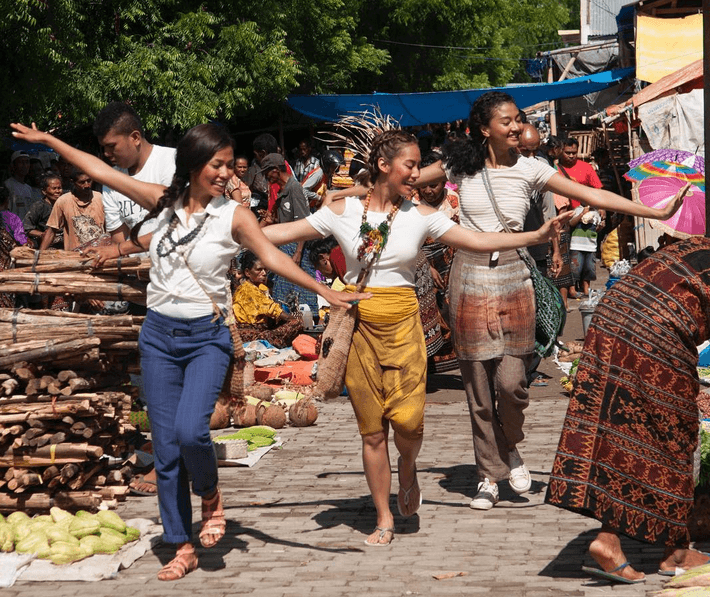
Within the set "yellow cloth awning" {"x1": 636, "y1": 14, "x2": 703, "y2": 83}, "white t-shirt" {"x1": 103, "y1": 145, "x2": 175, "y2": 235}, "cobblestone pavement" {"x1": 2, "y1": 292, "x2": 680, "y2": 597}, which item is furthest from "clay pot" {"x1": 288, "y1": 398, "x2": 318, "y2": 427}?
"yellow cloth awning" {"x1": 636, "y1": 14, "x2": 703, "y2": 83}

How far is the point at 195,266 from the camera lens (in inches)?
215

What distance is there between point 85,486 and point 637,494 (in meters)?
3.37

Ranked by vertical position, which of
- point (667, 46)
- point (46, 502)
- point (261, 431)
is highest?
point (667, 46)

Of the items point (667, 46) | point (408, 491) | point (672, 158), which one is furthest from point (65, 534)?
point (667, 46)

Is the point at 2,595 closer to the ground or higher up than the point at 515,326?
closer to the ground

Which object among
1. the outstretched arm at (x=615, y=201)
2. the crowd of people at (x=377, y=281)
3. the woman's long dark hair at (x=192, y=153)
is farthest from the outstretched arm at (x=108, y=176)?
the outstretched arm at (x=615, y=201)

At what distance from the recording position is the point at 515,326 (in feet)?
21.6

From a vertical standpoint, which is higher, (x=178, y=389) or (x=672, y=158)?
(x=672, y=158)

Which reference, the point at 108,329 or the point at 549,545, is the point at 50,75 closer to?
the point at 108,329

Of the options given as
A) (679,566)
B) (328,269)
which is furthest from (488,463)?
(328,269)

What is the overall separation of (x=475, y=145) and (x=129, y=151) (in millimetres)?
2065

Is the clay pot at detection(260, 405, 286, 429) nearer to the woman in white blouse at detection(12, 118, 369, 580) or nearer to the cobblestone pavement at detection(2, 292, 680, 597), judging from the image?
the cobblestone pavement at detection(2, 292, 680, 597)

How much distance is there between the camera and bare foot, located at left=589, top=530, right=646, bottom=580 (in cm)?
502

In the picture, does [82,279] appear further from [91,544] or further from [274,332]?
[274,332]
